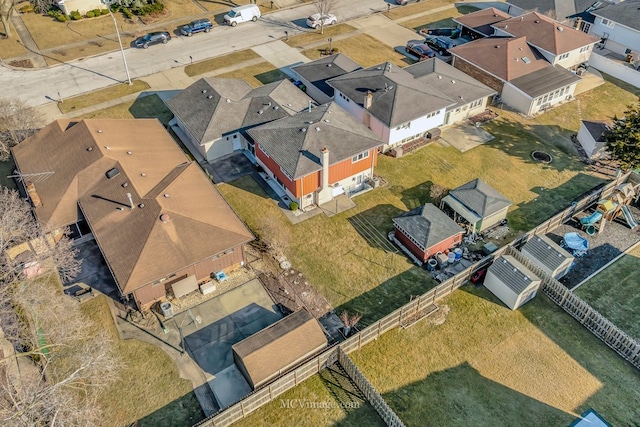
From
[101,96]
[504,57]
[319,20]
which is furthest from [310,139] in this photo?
[319,20]

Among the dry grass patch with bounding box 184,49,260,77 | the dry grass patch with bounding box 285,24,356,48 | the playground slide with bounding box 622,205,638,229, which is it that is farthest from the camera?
the dry grass patch with bounding box 285,24,356,48

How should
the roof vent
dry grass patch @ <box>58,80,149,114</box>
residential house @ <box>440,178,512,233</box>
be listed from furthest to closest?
dry grass patch @ <box>58,80,149,114</box>, residential house @ <box>440,178,512,233</box>, the roof vent

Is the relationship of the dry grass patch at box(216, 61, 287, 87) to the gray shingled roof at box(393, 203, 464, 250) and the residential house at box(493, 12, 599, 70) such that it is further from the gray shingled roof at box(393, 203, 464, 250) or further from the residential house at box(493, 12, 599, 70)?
the gray shingled roof at box(393, 203, 464, 250)

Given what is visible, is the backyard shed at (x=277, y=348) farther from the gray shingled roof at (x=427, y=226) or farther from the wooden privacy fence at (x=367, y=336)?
the gray shingled roof at (x=427, y=226)

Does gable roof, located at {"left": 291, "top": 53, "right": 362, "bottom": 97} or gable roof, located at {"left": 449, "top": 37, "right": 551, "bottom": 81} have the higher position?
gable roof, located at {"left": 449, "top": 37, "right": 551, "bottom": 81}

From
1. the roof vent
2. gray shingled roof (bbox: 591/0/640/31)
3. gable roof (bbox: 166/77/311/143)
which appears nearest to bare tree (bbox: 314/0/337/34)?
gable roof (bbox: 166/77/311/143)

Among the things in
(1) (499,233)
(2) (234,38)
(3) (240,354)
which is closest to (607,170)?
(1) (499,233)
